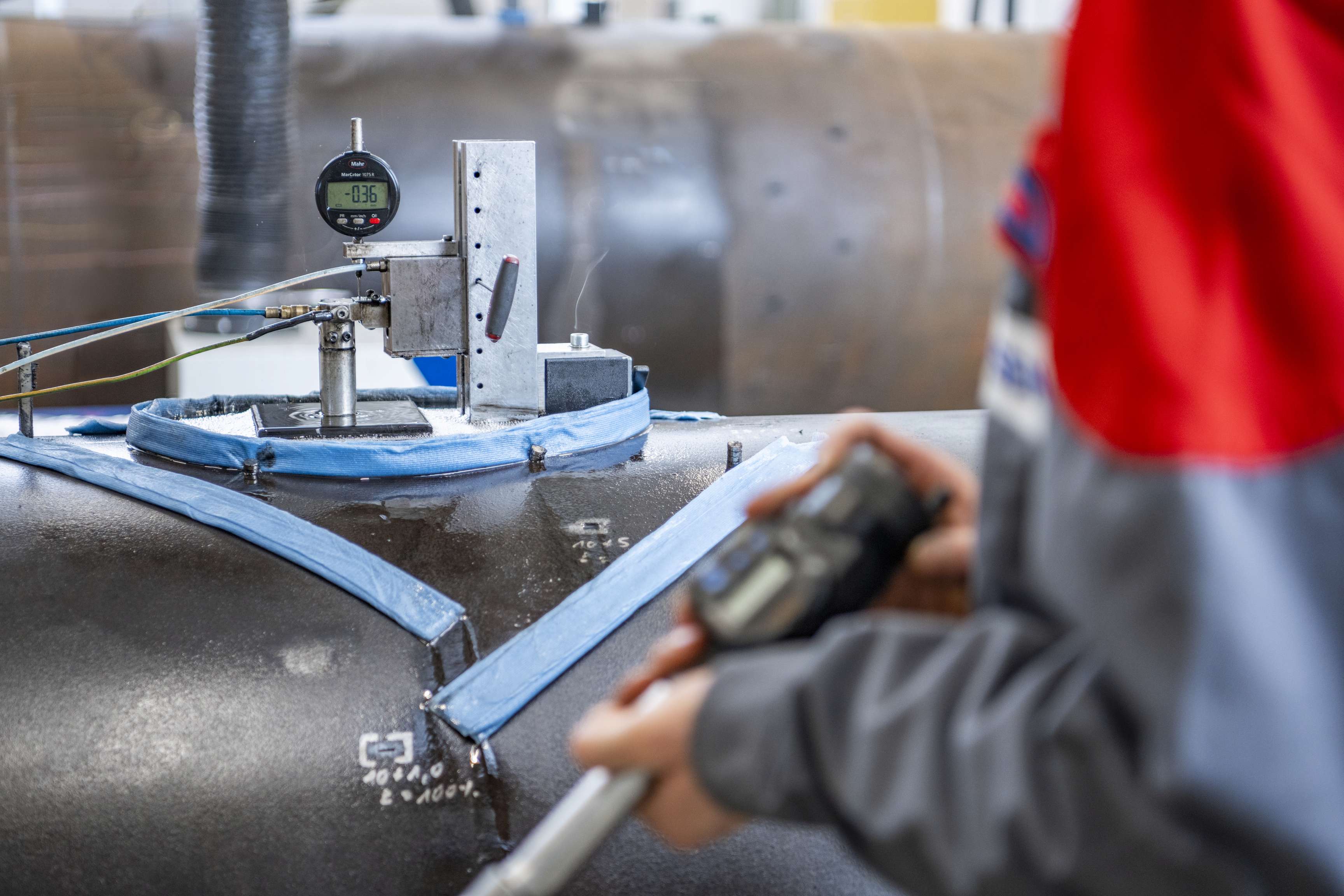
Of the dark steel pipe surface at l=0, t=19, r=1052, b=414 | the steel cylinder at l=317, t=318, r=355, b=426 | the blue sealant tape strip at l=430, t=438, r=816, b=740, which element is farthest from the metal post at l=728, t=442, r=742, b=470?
the dark steel pipe surface at l=0, t=19, r=1052, b=414

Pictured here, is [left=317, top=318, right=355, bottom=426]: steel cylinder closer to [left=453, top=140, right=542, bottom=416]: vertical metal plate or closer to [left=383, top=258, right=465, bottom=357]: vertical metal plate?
[left=383, top=258, right=465, bottom=357]: vertical metal plate

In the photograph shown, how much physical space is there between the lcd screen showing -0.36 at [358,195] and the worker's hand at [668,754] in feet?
4.41

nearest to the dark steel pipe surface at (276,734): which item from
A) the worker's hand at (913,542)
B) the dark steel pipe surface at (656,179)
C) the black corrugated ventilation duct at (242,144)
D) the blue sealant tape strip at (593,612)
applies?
the blue sealant tape strip at (593,612)

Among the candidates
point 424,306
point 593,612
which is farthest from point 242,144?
point 593,612

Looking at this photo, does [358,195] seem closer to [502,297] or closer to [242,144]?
[502,297]

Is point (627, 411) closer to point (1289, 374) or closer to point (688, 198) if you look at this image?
point (688, 198)

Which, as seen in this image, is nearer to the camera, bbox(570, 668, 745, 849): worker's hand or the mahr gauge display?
bbox(570, 668, 745, 849): worker's hand

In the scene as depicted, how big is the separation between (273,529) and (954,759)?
1049 mm

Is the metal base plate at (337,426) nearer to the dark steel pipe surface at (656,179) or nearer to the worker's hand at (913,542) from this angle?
the dark steel pipe surface at (656,179)

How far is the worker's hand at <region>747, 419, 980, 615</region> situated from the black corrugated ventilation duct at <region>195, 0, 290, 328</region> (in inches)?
88.0

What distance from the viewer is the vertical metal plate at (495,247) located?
1.76 m

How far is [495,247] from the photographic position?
69.7 inches

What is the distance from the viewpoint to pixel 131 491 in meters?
1.49

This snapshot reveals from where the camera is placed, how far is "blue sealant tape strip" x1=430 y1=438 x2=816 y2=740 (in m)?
1.17
